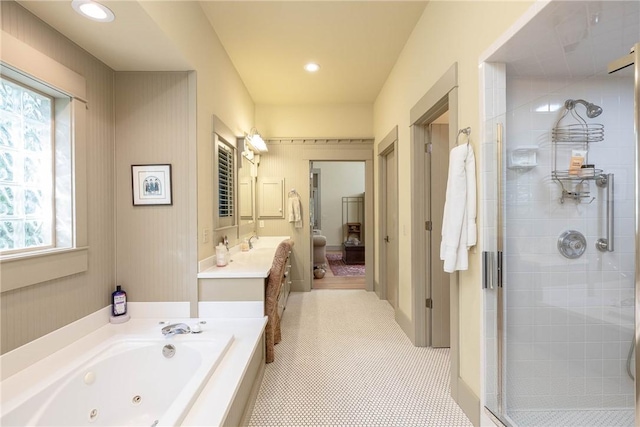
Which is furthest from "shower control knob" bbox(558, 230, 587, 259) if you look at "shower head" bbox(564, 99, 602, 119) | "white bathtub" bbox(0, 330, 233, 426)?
"white bathtub" bbox(0, 330, 233, 426)

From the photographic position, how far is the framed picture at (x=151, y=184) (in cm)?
205

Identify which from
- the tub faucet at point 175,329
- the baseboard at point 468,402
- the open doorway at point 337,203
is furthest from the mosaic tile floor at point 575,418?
the open doorway at point 337,203

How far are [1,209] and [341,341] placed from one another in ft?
8.36

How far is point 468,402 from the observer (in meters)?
1.67

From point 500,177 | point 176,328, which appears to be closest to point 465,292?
point 500,177

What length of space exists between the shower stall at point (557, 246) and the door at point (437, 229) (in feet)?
3.11

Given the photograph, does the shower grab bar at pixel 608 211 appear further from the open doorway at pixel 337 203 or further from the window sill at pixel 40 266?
the open doorway at pixel 337 203

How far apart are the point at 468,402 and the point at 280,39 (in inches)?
128

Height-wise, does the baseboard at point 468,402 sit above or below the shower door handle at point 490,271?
below

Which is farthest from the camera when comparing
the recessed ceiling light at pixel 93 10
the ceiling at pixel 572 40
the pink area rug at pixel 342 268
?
the pink area rug at pixel 342 268

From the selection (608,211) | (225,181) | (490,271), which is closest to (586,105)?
(608,211)

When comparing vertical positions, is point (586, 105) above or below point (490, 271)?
above

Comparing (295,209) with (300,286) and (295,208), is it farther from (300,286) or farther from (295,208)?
(300,286)

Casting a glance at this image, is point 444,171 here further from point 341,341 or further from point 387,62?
point 341,341
